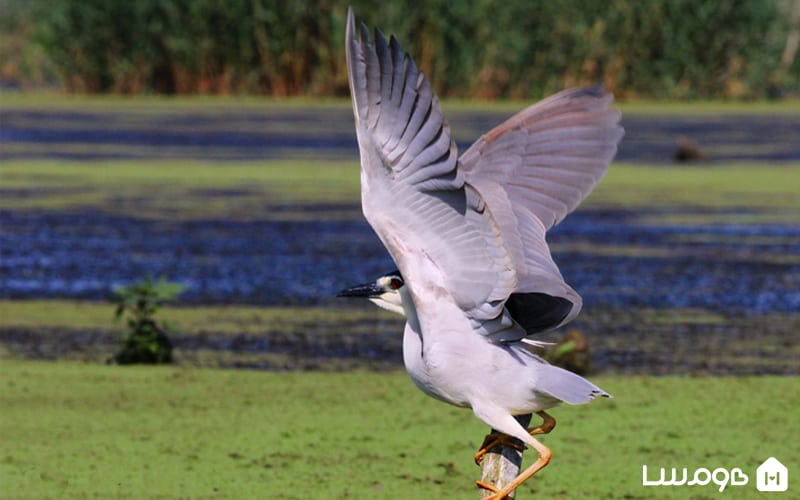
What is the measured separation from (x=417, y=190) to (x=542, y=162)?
0.63 metres

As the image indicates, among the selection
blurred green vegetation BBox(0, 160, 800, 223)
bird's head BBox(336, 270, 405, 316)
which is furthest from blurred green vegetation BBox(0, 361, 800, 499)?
blurred green vegetation BBox(0, 160, 800, 223)

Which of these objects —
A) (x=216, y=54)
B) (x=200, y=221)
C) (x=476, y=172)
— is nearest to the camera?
(x=476, y=172)

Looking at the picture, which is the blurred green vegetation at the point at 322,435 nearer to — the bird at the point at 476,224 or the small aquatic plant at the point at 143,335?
the small aquatic plant at the point at 143,335

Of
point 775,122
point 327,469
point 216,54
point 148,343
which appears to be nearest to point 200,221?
point 148,343

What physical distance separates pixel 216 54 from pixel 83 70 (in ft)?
10.4

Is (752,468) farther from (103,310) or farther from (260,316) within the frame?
(103,310)

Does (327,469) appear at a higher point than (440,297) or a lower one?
lower

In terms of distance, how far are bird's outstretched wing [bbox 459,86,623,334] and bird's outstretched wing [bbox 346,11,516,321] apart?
251 millimetres

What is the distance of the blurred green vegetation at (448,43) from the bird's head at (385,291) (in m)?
30.5

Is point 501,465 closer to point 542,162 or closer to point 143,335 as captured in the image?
point 542,162

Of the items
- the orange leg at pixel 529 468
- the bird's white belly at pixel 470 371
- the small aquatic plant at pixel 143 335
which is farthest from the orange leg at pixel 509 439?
the small aquatic plant at pixel 143 335

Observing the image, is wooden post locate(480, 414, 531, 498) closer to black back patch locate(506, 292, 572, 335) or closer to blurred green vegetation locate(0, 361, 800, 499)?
black back patch locate(506, 292, 572, 335)

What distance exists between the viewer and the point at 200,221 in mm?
14523

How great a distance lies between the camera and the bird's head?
3773 mm
